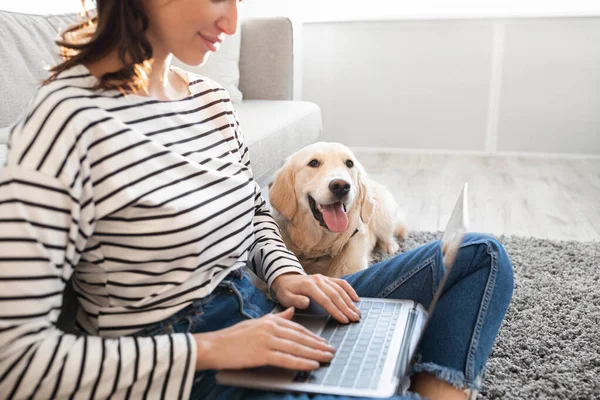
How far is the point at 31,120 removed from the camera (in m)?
0.79

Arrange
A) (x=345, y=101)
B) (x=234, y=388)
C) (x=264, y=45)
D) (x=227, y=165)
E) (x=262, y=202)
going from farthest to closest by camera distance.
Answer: (x=345, y=101), (x=264, y=45), (x=262, y=202), (x=227, y=165), (x=234, y=388)

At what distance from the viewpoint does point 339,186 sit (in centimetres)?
200

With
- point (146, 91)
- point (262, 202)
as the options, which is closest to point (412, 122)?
point (262, 202)

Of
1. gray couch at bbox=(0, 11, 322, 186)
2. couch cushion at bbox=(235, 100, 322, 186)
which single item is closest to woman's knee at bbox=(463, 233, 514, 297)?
gray couch at bbox=(0, 11, 322, 186)

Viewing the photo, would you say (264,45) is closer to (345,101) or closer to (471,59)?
(345,101)

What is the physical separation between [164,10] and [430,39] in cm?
389

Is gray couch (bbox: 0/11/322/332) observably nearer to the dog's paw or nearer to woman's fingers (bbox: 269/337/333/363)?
woman's fingers (bbox: 269/337/333/363)

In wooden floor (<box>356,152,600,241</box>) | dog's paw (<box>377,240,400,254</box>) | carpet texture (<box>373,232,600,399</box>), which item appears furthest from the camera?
wooden floor (<box>356,152,600,241</box>)

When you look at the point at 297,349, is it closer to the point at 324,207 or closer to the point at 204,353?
the point at 204,353

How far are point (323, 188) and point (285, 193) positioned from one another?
Result: 0.19 metres

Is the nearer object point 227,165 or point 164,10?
point 164,10

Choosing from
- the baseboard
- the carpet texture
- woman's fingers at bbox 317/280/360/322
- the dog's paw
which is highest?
woman's fingers at bbox 317/280/360/322

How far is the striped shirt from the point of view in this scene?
2.41ft

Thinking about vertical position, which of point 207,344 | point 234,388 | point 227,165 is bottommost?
point 234,388
